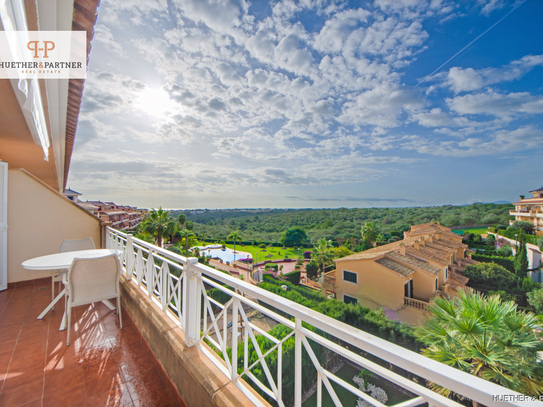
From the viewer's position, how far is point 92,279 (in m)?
2.26

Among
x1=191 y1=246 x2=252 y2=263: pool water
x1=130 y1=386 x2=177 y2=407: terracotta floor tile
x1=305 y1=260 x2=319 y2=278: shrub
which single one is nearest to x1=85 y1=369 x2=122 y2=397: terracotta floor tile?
x1=130 y1=386 x2=177 y2=407: terracotta floor tile

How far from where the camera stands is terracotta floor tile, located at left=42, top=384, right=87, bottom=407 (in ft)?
4.98

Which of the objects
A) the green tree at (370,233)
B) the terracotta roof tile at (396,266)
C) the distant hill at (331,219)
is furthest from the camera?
the green tree at (370,233)

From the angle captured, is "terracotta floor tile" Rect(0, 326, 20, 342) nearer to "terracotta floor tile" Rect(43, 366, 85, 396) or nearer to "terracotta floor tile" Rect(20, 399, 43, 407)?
"terracotta floor tile" Rect(43, 366, 85, 396)

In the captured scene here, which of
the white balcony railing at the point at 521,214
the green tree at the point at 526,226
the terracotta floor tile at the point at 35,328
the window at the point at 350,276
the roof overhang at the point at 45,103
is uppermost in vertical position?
the roof overhang at the point at 45,103

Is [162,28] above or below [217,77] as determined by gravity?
below

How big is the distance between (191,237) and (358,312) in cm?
2500

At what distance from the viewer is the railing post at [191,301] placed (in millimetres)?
1532

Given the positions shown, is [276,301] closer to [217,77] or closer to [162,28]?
[162,28]

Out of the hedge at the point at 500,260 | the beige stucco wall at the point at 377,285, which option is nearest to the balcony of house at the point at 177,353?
the beige stucco wall at the point at 377,285

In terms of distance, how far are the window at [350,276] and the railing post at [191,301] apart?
53.2 ft

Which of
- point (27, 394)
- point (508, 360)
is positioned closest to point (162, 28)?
point (27, 394)

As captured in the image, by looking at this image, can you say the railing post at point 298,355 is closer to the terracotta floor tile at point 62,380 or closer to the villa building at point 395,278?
the terracotta floor tile at point 62,380

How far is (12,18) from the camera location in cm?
111
